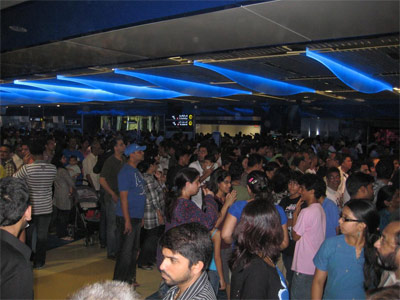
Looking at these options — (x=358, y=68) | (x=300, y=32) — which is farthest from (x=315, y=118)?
(x=300, y=32)

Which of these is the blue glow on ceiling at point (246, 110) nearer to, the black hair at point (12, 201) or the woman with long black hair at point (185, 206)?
the woman with long black hair at point (185, 206)

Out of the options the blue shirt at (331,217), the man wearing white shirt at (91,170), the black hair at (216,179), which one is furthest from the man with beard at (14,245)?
the man wearing white shirt at (91,170)

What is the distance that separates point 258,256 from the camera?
210 cm

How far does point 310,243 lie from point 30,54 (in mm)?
4698

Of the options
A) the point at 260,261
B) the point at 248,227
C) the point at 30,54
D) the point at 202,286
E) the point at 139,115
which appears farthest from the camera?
the point at 139,115

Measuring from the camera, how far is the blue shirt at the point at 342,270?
2.31 m

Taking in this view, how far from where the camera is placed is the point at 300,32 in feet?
12.5

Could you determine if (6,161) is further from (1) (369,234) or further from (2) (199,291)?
(1) (369,234)

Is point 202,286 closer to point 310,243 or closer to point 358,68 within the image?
point 310,243

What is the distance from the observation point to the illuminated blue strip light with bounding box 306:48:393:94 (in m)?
5.61

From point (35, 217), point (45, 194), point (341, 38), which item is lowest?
point (35, 217)

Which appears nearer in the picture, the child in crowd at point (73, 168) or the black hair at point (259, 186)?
the black hair at point (259, 186)

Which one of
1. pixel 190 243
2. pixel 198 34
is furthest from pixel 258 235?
pixel 198 34

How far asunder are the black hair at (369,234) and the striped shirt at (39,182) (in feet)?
11.8
